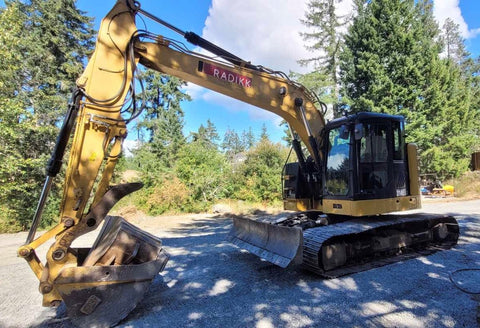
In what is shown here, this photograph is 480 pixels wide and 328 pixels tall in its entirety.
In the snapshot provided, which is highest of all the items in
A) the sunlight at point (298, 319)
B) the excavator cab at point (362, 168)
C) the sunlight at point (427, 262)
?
the excavator cab at point (362, 168)

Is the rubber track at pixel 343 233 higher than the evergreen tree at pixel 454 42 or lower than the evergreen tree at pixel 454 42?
lower

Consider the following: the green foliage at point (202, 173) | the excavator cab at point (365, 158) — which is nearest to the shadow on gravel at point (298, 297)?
the excavator cab at point (365, 158)

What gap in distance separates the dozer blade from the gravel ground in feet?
1.10


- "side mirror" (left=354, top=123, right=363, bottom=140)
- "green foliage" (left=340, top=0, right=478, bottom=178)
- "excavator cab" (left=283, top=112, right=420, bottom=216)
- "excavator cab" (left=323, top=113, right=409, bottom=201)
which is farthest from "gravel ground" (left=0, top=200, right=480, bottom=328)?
"green foliage" (left=340, top=0, right=478, bottom=178)

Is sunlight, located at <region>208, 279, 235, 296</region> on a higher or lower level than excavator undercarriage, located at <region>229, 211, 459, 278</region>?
lower

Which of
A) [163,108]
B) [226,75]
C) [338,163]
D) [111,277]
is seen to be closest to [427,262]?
[338,163]

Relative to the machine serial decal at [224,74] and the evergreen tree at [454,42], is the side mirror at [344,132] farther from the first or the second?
the evergreen tree at [454,42]

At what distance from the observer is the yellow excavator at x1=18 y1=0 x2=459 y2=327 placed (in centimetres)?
301

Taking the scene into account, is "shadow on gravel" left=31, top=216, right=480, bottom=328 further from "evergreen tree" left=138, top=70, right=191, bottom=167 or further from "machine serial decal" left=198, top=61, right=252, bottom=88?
"evergreen tree" left=138, top=70, right=191, bottom=167

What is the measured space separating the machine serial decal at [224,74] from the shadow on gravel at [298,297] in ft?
10.4

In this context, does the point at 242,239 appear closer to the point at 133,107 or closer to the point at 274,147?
the point at 133,107

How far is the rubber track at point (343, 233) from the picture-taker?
4.32 meters

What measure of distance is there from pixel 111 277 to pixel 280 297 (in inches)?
82.6

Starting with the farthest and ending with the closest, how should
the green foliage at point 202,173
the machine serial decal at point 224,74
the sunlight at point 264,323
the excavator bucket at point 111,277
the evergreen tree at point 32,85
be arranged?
the green foliage at point 202,173 < the evergreen tree at point 32,85 < the machine serial decal at point 224,74 < the sunlight at point 264,323 < the excavator bucket at point 111,277
